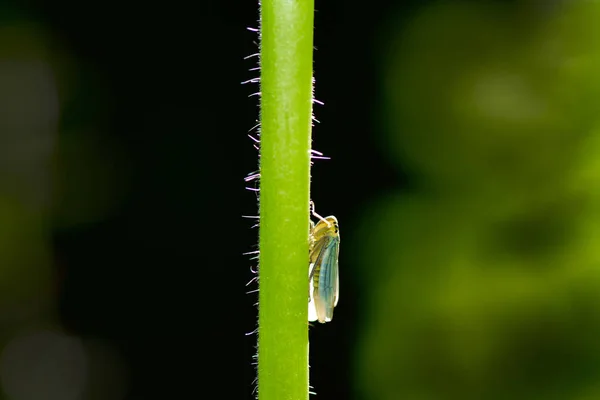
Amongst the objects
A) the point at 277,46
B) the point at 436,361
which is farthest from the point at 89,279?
the point at 277,46

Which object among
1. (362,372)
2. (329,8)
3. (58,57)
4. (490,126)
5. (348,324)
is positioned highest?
(329,8)

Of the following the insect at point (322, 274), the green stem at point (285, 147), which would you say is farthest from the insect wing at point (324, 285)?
the green stem at point (285, 147)

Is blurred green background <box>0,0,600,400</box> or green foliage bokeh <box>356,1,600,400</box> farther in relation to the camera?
blurred green background <box>0,0,600,400</box>

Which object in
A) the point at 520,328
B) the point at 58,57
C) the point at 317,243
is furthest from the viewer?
the point at 58,57

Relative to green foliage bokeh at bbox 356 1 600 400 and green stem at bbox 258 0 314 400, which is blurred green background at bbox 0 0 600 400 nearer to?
green foliage bokeh at bbox 356 1 600 400

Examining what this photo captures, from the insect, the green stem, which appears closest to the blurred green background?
the insect

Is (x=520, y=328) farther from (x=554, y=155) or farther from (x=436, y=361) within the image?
(x=554, y=155)
